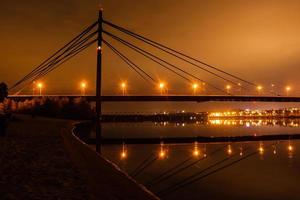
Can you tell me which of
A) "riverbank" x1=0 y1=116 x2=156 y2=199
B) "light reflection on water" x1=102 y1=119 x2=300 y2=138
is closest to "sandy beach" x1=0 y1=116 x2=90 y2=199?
"riverbank" x1=0 y1=116 x2=156 y2=199

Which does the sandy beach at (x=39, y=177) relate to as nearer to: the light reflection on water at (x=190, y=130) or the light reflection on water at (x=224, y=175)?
the light reflection on water at (x=224, y=175)

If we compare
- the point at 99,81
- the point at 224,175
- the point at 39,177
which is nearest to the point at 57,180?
the point at 39,177

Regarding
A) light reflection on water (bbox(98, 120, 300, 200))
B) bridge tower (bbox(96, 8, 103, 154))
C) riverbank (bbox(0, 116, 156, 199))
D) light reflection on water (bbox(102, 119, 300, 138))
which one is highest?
bridge tower (bbox(96, 8, 103, 154))

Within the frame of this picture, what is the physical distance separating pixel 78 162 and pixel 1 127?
9.20 m

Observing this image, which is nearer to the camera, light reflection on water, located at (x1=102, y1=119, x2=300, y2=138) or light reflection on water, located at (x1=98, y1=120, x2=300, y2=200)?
light reflection on water, located at (x1=98, y1=120, x2=300, y2=200)

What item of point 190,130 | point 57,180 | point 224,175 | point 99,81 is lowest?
point 224,175

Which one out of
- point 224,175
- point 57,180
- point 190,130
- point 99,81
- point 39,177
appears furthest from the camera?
point 190,130

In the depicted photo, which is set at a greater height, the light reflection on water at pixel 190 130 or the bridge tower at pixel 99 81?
the bridge tower at pixel 99 81

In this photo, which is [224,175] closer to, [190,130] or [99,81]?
[99,81]

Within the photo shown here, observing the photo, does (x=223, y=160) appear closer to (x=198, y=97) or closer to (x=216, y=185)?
(x=216, y=185)

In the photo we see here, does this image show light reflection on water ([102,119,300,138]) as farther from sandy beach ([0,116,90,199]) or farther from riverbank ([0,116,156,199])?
riverbank ([0,116,156,199])

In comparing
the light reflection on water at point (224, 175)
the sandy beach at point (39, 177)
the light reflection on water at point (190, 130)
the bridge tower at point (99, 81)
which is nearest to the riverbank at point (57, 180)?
the sandy beach at point (39, 177)

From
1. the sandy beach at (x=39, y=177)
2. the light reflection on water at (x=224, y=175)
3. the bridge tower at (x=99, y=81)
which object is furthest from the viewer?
the bridge tower at (x=99, y=81)

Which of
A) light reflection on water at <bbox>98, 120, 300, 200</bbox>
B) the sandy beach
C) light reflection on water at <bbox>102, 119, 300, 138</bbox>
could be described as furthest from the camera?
light reflection on water at <bbox>102, 119, 300, 138</bbox>
